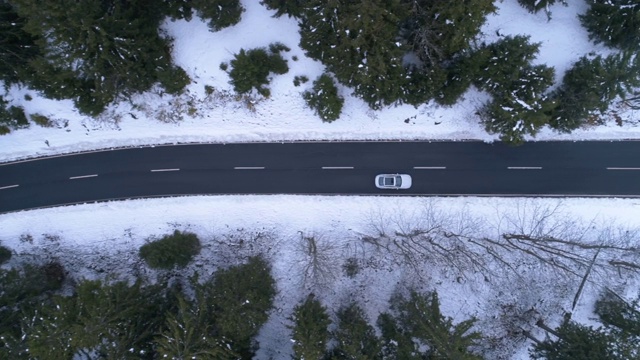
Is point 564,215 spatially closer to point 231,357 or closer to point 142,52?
point 231,357

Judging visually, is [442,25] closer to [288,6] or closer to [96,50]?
[288,6]

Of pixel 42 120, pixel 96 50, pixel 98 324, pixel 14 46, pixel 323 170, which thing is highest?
pixel 14 46

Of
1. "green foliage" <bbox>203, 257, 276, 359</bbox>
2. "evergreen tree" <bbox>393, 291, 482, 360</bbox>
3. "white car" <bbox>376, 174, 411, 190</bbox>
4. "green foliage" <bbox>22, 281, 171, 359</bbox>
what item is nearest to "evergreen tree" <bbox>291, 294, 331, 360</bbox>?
"green foliage" <bbox>203, 257, 276, 359</bbox>

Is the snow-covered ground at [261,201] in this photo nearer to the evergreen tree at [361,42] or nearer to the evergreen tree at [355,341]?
the evergreen tree at [361,42]

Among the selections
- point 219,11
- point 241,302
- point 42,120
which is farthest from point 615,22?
point 42,120

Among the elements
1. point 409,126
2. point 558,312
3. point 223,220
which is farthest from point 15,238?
point 558,312

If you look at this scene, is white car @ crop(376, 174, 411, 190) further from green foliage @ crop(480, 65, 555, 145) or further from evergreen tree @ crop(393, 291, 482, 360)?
evergreen tree @ crop(393, 291, 482, 360)
